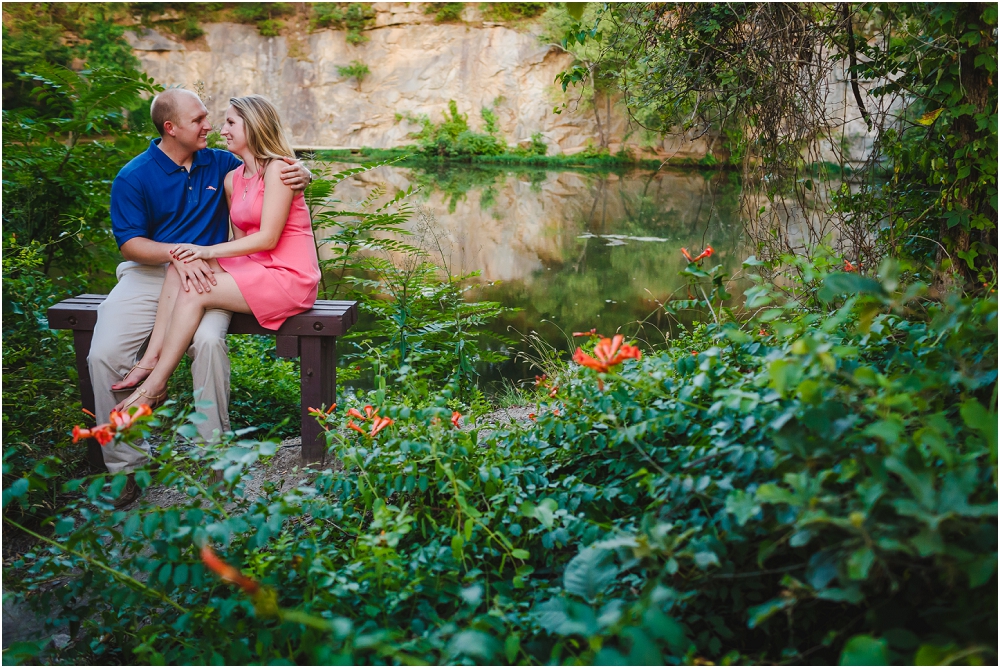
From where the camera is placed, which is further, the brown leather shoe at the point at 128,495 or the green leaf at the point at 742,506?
the brown leather shoe at the point at 128,495

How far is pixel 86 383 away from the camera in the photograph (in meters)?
2.68

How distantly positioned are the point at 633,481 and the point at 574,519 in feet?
0.79

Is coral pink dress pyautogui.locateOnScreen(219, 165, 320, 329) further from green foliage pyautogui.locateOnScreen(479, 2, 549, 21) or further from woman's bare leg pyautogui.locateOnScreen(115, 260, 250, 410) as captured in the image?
green foliage pyautogui.locateOnScreen(479, 2, 549, 21)

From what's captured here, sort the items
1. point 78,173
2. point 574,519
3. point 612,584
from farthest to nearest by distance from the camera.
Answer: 1. point 78,173
2. point 574,519
3. point 612,584

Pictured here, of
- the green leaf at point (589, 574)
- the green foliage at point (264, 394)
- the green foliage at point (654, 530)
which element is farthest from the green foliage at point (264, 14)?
the green leaf at point (589, 574)

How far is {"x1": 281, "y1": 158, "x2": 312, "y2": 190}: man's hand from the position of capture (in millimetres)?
2725

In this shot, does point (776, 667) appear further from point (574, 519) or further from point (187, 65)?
point (187, 65)

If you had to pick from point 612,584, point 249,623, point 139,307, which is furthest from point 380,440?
point 139,307

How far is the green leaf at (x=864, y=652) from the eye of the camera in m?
0.96

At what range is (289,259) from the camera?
109 inches

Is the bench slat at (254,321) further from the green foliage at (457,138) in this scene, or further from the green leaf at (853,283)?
the green foliage at (457,138)

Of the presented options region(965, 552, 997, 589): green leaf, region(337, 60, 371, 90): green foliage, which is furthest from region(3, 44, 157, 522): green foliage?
region(337, 60, 371, 90): green foliage

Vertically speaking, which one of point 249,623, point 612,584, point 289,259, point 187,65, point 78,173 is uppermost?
point 187,65

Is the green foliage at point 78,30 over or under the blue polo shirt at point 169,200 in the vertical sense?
over
